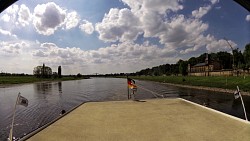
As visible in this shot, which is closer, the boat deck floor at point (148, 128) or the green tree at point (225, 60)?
the boat deck floor at point (148, 128)

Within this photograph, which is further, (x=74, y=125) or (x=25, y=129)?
(x=25, y=129)

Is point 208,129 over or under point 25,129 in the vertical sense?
over

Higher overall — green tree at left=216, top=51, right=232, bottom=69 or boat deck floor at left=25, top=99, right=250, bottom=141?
green tree at left=216, top=51, right=232, bottom=69

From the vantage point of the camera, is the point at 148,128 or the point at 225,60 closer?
the point at 148,128

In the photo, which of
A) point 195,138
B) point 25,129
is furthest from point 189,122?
point 25,129

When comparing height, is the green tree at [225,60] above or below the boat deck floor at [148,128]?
above

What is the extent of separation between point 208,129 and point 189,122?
5.63ft

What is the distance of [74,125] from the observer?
43.5 feet

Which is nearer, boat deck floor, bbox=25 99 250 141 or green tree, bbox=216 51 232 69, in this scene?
boat deck floor, bbox=25 99 250 141

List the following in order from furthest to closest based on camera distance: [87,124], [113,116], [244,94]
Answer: [244,94] < [113,116] < [87,124]

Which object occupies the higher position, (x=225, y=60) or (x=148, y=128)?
(x=225, y=60)

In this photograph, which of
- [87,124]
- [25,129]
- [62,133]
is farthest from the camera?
[25,129]

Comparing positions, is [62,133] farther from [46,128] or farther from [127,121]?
[127,121]

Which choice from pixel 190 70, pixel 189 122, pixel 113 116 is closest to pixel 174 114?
pixel 189 122
